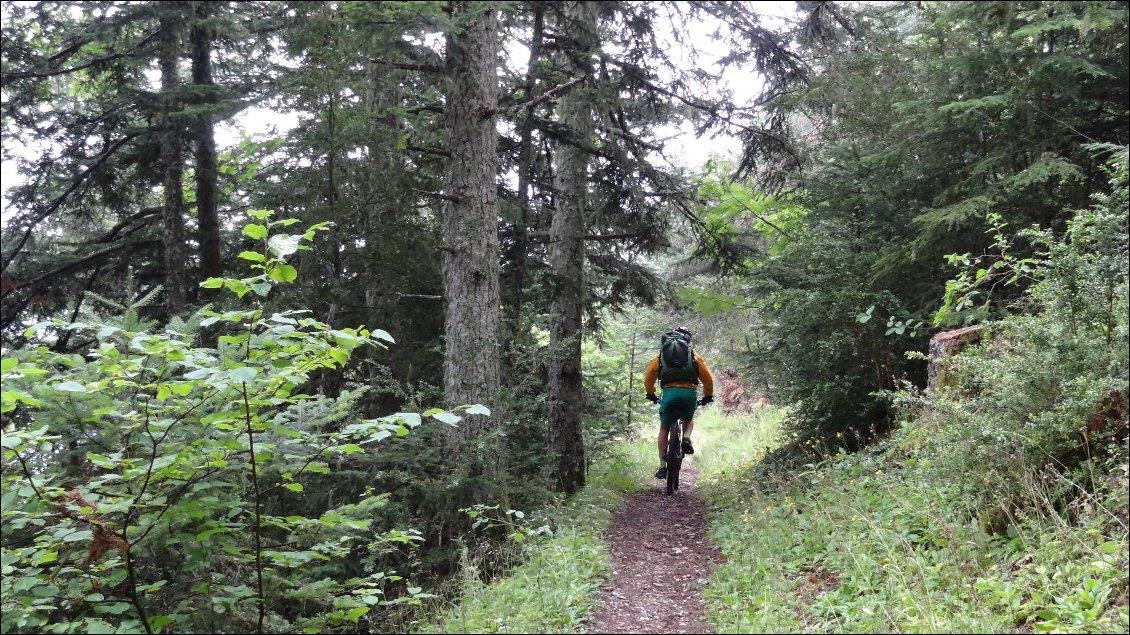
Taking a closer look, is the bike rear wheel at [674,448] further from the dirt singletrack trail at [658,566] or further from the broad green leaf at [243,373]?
the broad green leaf at [243,373]

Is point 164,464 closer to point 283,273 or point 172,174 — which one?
point 283,273

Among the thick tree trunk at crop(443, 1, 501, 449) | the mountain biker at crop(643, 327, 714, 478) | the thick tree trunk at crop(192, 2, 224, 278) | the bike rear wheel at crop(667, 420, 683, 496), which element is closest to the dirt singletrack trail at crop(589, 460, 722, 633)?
the bike rear wheel at crop(667, 420, 683, 496)

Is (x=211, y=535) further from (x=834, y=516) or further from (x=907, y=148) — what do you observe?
(x=907, y=148)

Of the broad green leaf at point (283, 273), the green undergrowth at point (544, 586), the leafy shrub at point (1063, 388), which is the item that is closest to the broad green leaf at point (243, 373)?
the broad green leaf at point (283, 273)

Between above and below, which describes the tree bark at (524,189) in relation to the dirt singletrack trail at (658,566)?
above

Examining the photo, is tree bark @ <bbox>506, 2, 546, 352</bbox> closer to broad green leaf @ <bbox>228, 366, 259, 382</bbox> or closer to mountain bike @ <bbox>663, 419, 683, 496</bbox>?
mountain bike @ <bbox>663, 419, 683, 496</bbox>

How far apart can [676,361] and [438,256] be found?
3.67 m

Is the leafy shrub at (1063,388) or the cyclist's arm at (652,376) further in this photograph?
the cyclist's arm at (652,376)

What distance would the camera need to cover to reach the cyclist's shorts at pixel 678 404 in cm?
923

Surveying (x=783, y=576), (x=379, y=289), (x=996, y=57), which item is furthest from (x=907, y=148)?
(x=379, y=289)

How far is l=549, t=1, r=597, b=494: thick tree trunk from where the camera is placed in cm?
1052

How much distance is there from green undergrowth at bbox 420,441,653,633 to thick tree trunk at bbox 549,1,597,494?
2136 mm

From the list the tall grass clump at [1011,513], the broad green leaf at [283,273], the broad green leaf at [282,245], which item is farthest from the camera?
the tall grass clump at [1011,513]

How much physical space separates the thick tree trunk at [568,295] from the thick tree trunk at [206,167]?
574cm
